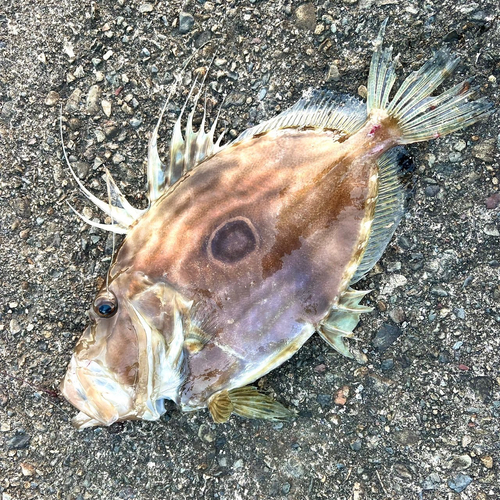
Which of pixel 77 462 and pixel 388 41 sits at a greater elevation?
pixel 388 41

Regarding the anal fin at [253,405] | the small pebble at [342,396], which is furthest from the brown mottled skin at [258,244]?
the small pebble at [342,396]

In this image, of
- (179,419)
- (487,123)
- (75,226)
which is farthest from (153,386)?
(487,123)

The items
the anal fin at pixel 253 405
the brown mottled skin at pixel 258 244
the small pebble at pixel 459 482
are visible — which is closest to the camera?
the brown mottled skin at pixel 258 244

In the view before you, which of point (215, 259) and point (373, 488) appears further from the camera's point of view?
point (373, 488)

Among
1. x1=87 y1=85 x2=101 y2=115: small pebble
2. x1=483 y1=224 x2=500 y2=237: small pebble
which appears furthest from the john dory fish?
x1=87 y1=85 x2=101 y2=115: small pebble

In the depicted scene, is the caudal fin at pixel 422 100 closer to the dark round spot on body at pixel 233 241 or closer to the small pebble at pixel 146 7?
the dark round spot on body at pixel 233 241

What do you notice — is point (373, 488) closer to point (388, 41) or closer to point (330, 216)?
point (330, 216)

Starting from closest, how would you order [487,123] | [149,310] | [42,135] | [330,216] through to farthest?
[149,310], [330,216], [487,123], [42,135]
